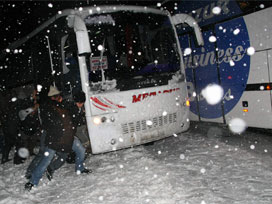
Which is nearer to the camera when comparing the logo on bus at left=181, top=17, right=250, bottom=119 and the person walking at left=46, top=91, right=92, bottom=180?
the person walking at left=46, top=91, right=92, bottom=180

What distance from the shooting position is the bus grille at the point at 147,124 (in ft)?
18.0

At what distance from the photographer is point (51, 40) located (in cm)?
580

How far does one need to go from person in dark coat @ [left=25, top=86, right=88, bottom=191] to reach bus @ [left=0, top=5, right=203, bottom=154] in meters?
0.84

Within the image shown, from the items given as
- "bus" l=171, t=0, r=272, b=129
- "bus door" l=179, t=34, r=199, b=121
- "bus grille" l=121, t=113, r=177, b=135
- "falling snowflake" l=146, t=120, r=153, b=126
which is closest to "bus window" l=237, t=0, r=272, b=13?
"bus" l=171, t=0, r=272, b=129

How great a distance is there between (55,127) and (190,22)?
13.0ft

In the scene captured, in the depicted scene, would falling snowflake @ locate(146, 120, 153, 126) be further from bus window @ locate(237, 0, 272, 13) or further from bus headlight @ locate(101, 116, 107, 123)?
bus window @ locate(237, 0, 272, 13)

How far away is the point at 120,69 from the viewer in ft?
17.5

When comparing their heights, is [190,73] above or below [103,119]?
above

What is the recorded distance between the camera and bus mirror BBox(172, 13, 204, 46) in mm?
6043

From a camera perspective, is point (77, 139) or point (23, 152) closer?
point (77, 139)

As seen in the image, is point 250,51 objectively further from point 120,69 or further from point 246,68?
point 120,69

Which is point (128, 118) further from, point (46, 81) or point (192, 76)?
point (192, 76)

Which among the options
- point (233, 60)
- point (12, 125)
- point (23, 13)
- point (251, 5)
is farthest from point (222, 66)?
point (23, 13)

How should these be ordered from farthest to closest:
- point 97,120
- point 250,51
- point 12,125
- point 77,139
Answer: point 12,125
point 250,51
point 97,120
point 77,139
